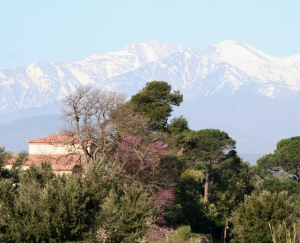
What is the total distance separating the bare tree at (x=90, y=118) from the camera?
47.7 m

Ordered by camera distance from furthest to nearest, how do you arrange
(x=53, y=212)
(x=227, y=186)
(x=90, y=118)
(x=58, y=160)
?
1. (x=227, y=186)
2. (x=90, y=118)
3. (x=58, y=160)
4. (x=53, y=212)

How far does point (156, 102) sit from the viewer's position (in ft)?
227

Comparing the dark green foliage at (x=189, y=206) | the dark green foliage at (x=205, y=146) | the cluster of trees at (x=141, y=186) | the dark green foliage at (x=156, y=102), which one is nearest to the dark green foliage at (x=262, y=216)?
the cluster of trees at (x=141, y=186)

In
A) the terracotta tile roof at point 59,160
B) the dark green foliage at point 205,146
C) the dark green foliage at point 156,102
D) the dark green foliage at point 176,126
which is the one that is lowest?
the terracotta tile roof at point 59,160

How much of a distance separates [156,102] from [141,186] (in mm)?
32983

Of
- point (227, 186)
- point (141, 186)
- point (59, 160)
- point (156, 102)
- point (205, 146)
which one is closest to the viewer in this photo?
point (141, 186)

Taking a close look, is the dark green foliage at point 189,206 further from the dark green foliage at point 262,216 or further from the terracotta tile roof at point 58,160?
the dark green foliage at point 262,216

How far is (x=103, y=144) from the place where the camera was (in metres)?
47.6

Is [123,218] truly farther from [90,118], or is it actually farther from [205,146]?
[205,146]

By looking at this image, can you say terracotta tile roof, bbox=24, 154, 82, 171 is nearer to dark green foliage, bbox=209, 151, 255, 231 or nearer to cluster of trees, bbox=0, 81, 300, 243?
cluster of trees, bbox=0, 81, 300, 243

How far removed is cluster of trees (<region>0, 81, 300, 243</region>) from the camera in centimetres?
2611

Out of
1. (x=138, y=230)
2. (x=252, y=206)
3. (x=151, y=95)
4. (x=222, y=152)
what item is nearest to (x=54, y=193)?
(x=138, y=230)

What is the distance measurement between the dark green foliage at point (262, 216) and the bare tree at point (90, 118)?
10.7 metres

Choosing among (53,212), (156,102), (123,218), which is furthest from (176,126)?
(53,212)
